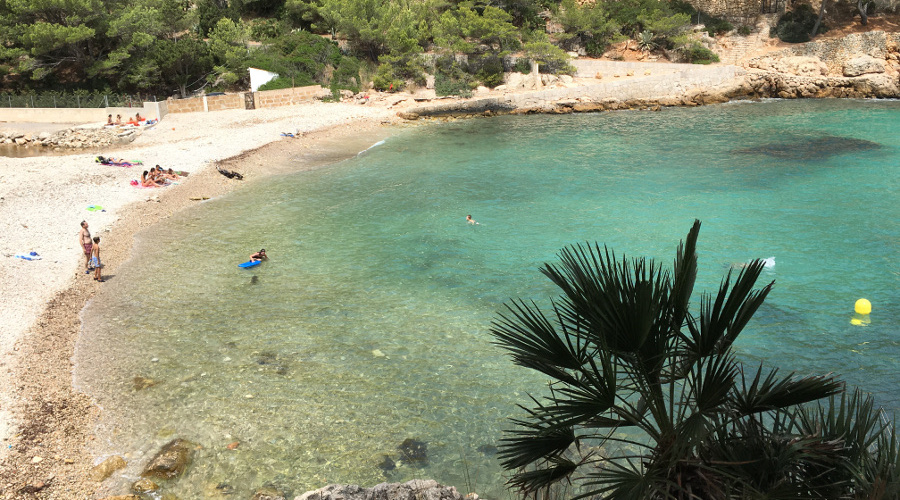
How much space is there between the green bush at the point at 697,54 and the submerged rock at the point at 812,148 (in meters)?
20.3

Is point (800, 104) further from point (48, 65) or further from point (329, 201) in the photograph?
point (48, 65)

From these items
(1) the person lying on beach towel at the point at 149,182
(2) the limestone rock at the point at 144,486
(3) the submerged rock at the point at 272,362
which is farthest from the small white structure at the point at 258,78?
(2) the limestone rock at the point at 144,486

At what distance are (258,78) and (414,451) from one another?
3923 centimetres

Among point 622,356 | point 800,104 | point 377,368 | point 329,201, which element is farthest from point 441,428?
point 800,104

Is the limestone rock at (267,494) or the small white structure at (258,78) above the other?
the small white structure at (258,78)

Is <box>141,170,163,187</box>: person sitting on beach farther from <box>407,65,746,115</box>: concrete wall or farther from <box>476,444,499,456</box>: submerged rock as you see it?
<box>407,65,746,115</box>: concrete wall

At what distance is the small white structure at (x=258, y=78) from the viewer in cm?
4317

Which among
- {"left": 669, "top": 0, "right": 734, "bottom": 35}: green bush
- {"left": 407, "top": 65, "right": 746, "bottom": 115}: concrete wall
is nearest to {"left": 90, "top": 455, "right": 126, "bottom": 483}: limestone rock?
{"left": 407, "top": 65, "right": 746, "bottom": 115}: concrete wall

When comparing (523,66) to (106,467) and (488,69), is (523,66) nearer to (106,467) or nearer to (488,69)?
(488,69)

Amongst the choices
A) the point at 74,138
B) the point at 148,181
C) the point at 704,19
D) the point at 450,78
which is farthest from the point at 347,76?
the point at 704,19

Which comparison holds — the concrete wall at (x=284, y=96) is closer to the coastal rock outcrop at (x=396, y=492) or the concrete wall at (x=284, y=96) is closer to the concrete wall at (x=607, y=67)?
the concrete wall at (x=607, y=67)

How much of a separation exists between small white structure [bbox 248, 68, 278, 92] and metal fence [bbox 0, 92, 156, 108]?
646 centimetres

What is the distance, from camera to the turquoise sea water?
1007 centimetres

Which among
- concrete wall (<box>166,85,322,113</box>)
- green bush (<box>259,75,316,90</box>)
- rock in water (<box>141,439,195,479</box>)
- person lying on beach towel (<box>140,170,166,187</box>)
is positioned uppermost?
green bush (<box>259,75,316,90</box>)
